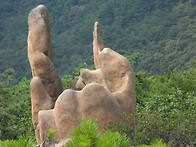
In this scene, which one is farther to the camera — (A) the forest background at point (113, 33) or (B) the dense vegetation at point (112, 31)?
(B) the dense vegetation at point (112, 31)

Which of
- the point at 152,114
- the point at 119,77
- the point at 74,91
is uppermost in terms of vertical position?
the point at 74,91

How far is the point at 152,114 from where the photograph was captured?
11.2 meters

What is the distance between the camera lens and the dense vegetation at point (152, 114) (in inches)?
414

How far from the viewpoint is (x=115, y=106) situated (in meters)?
10.3

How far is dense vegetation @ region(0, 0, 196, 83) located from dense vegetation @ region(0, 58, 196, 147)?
18804 mm

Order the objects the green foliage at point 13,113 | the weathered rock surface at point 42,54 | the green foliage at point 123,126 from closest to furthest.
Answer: the green foliage at point 123,126, the weathered rock surface at point 42,54, the green foliage at point 13,113

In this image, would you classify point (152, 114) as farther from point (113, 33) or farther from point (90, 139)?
point (113, 33)

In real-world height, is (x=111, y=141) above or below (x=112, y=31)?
above

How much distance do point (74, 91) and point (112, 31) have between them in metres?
39.3

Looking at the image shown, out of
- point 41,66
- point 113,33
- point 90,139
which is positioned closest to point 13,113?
point 41,66

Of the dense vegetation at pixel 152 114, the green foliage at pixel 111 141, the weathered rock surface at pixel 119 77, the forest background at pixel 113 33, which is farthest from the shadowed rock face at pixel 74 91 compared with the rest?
the forest background at pixel 113 33

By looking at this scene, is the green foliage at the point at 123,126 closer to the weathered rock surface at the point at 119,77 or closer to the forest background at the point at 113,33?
the weathered rock surface at the point at 119,77

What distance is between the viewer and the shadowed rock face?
9.96 meters

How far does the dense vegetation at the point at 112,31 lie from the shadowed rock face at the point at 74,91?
2703 centimetres
